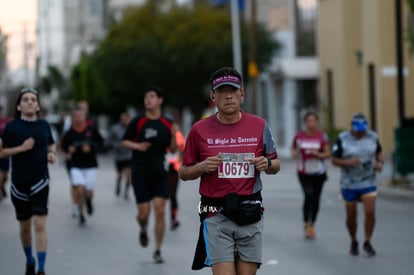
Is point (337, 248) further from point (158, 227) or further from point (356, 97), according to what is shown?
point (356, 97)

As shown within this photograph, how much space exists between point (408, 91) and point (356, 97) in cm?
425

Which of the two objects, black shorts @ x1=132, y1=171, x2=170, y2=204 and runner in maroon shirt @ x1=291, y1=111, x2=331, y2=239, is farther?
runner in maroon shirt @ x1=291, y1=111, x2=331, y2=239

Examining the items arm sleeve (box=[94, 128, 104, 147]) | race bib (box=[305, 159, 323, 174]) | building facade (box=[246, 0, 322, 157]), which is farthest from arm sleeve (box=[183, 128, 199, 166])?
building facade (box=[246, 0, 322, 157])

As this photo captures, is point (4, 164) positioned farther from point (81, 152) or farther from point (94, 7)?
point (94, 7)

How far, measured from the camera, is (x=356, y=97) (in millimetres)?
39844

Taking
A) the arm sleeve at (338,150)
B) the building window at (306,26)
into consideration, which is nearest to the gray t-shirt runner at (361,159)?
the arm sleeve at (338,150)

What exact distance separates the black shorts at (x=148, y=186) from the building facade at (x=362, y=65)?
21043mm

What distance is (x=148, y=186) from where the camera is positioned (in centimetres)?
1333

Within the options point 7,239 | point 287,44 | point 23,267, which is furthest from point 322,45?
point 23,267

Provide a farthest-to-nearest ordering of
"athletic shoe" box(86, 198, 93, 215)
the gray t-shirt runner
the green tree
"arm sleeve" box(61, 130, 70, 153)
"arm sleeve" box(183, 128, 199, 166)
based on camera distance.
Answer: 1. the green tree
2. "athletic shoe" box(86, 198, 93, 215)
3. "arm sleeve" box(61, 130, 70, 153)
4. the gray t-shirt runner
5. "arm sleeve" box(183, 128, 199, 166)

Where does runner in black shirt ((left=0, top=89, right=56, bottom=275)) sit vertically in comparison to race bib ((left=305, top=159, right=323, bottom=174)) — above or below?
above

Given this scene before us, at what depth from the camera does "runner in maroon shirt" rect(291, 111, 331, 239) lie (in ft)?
50.7

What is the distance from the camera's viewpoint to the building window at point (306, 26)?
146ft

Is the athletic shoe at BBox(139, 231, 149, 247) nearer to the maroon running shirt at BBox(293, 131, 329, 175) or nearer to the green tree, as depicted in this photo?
the maroon running shirt at BBox(293, 131, 329, 175)
